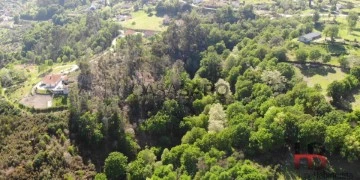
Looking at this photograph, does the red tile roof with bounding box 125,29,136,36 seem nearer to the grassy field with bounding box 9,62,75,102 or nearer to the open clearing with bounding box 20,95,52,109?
the grassy field with bounding box 9,62,75,102

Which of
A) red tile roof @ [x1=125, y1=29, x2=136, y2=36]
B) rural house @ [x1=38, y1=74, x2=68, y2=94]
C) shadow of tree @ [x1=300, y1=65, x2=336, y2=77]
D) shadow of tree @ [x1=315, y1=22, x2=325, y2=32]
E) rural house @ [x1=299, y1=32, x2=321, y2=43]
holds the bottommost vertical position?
rural house @ [x1=38, y1=74, x2=68, y2=94]

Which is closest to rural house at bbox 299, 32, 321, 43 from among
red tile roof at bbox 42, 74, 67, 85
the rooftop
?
the rooftop

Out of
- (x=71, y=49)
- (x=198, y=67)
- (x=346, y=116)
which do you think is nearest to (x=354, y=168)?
(x=346, y=116)

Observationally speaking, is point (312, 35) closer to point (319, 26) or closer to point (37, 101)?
point (319, 26)

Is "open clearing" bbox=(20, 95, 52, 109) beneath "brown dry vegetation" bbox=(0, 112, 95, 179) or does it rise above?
above

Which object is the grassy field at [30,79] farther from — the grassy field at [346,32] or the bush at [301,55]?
the grassy field at [346,32]

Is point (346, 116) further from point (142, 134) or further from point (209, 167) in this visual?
point (142, 134)

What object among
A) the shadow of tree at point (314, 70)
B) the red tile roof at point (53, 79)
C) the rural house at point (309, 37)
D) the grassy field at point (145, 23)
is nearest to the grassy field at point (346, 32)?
the rural house at point (309, 37)

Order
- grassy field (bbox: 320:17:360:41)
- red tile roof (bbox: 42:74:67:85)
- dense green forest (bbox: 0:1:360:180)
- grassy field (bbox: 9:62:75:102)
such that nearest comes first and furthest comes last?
dense green forest (bbox: 0:1:360:180)
grassy field (bbox: 9:62:75:102)
red tile roof (bbox: 42:74:67:85)
grassy field (bbox: 320:17:360:41)
